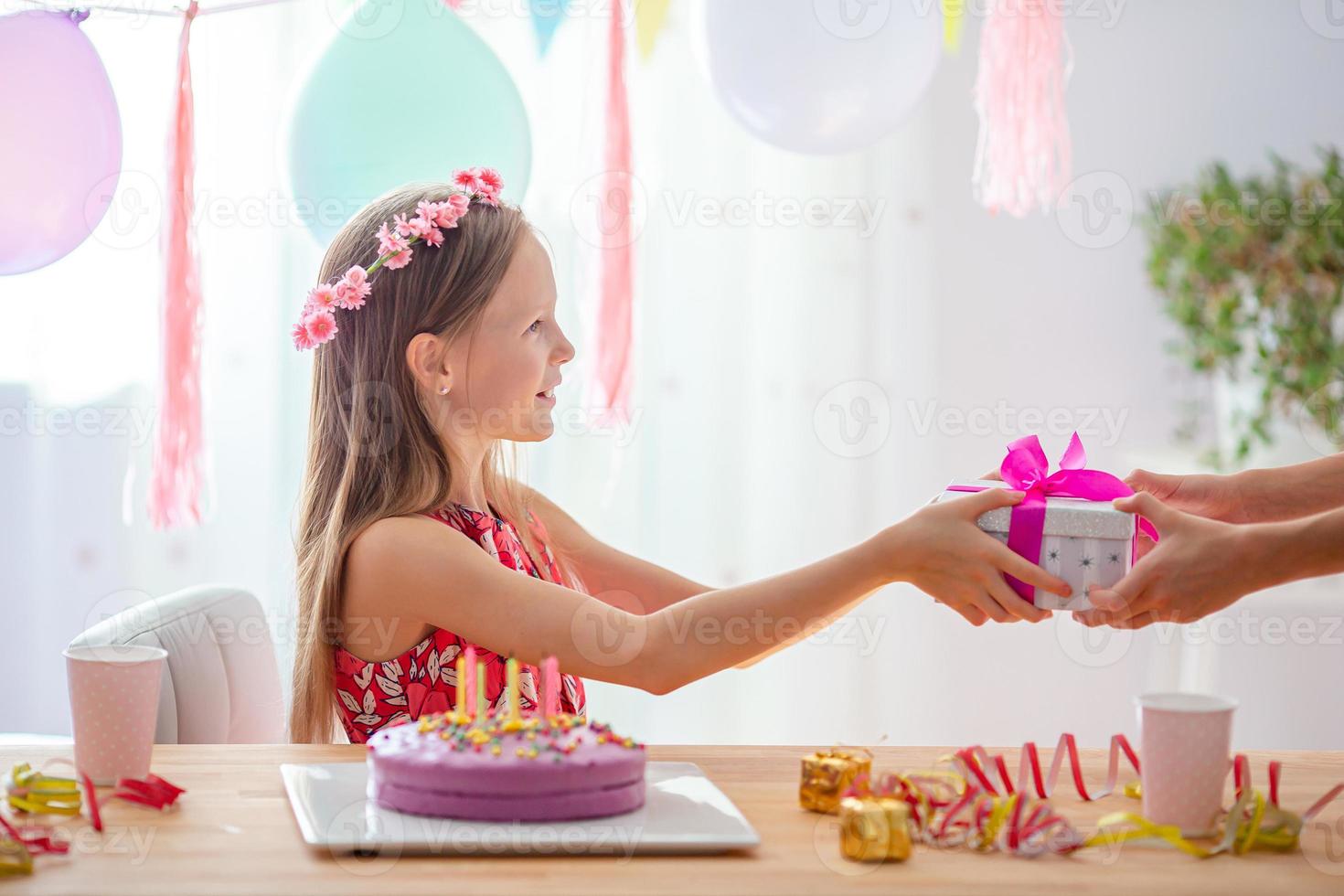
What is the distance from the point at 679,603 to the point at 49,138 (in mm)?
1187

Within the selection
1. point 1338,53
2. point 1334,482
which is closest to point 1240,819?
point 1334,482

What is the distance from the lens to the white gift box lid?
106 cm

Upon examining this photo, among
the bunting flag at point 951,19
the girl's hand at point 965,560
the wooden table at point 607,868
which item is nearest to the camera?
the wooden table at point 607,868

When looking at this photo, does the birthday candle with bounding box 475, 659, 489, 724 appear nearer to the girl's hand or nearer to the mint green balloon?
the girl's hand

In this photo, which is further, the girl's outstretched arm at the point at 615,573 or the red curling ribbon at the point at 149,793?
the girl's outstretched arm at the point at 615,573

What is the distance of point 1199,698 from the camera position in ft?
2.99

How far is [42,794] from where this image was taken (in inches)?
36.1

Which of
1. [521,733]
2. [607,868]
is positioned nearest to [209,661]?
[521,733]

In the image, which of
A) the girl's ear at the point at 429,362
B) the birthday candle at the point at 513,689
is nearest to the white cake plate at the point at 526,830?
the birthday candle at the point at 513,689

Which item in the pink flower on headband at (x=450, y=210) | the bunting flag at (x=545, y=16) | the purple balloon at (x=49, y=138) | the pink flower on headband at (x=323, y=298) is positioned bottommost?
the pink flower on headband at (x=323, y=298)

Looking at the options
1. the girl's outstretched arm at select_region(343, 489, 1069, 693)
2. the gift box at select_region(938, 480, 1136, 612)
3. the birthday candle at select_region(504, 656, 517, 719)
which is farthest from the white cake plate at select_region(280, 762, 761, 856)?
the gift box at select_region(938, 480, 1136, 612)

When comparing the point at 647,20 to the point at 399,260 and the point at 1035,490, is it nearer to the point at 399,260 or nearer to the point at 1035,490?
the point at 399,260

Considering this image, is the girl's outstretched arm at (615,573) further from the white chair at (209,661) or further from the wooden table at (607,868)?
the wooden table at (607,868)

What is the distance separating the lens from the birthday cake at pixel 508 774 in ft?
2.83
